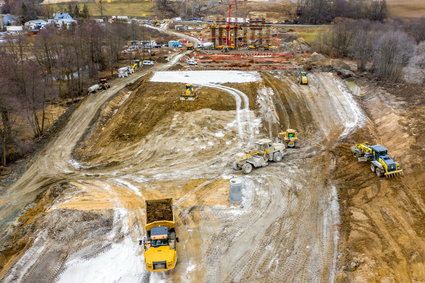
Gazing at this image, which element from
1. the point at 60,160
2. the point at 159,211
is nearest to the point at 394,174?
the point at 159,211

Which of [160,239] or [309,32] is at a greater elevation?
[309,32]

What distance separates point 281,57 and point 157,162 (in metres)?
38.1

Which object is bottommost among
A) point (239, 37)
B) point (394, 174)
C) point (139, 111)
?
point (394, 174)

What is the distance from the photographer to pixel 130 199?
70.5 ft

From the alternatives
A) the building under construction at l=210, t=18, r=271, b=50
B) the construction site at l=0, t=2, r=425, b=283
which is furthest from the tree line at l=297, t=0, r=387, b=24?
the construction site at l=0, t=2, r=425, b=283

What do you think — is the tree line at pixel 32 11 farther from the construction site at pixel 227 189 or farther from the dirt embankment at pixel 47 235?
the dirt embankment at pixel 47 235

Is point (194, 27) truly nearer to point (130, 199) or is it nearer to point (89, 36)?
point (89, 36)

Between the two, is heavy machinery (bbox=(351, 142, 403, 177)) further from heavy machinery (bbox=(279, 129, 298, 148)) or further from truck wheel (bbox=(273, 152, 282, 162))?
truck wheel (bbox=(273, 152, 282, 162))

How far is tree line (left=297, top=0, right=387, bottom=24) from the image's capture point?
193ft

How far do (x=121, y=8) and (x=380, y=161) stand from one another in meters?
132

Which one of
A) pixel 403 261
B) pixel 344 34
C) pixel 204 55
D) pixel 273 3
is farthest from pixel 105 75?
pixel 273 3

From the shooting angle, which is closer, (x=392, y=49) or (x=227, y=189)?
(x=227, y=189)

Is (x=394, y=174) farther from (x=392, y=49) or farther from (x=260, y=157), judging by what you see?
(x=392, y=49)

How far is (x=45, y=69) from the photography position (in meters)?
47.6
